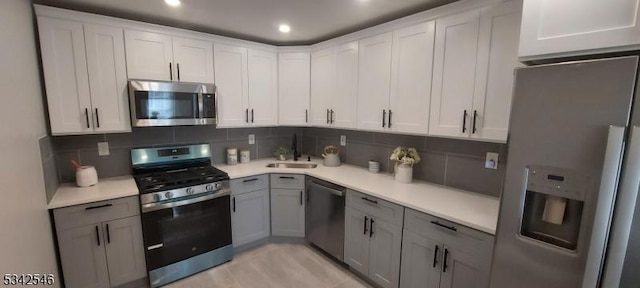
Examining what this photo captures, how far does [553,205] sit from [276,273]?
2.20 metres

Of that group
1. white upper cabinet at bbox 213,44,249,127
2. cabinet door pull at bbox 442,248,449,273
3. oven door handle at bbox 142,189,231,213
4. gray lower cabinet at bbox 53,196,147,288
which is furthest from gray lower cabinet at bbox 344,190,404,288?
gray lower cabinet at bbox 53,196,147,288

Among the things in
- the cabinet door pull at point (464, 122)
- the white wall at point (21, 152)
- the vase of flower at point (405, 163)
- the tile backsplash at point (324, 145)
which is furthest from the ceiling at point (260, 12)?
the vase of flower at point (405, 163)

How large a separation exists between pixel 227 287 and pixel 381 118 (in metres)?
2.06

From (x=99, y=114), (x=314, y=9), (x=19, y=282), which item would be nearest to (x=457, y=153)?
(x=314, y=9)

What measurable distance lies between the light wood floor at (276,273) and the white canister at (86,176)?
3.72 feet

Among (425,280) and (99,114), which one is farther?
(99,114)

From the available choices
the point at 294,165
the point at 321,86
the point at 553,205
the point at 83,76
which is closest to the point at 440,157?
the point at 553,205

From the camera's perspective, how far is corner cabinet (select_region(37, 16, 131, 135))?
1.98 meters

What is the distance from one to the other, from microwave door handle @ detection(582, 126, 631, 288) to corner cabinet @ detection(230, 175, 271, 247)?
250cm

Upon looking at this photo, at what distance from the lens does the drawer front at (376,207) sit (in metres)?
1.98

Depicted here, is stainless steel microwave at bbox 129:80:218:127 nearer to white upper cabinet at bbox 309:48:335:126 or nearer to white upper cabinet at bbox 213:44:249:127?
white upper cabinet at bbox 213:44:249:127

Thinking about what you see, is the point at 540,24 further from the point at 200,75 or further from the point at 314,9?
the point at 200,75

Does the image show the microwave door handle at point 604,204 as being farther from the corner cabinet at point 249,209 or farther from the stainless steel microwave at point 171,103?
the stainless steel microwave at point 171,103

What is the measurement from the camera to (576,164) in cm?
111
